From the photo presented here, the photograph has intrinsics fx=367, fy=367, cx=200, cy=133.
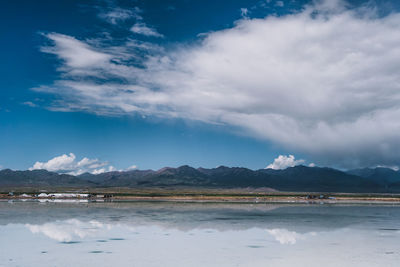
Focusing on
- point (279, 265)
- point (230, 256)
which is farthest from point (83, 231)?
point (279, 265)

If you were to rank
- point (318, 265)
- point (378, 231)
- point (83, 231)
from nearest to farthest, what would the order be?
point (318, 265)
point (83, 231)
point (378, 231)

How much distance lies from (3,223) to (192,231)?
61.5 ft

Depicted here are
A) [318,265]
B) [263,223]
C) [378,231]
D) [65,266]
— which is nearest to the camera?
[65,266]

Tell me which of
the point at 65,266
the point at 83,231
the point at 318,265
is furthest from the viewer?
the point at 83,231

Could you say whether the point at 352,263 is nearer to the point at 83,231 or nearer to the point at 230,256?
the point at 230,256

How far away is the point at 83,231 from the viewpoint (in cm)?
3158

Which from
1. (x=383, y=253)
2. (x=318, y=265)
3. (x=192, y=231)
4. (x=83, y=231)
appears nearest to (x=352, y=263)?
(x=318, y=265)

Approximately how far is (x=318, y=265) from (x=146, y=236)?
46.7 feet

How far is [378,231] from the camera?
3397 centimetres

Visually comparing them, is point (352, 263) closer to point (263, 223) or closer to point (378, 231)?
point (378, 231)

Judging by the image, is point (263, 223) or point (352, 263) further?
point (263, 223)

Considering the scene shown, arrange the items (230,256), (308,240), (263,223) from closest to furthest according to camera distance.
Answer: (230,256) → (308,240) → (263,223)

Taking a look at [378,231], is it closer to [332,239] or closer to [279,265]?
[332,239]

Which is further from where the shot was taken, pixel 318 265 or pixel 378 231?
pixel 378 231
